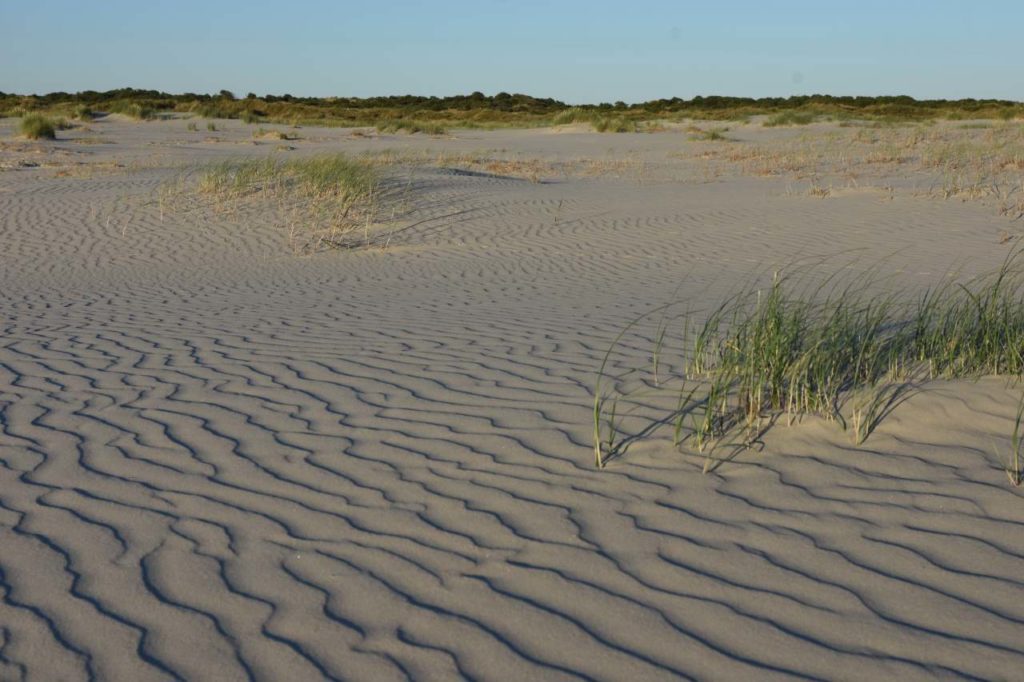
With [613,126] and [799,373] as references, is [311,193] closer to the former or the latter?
[799,373]

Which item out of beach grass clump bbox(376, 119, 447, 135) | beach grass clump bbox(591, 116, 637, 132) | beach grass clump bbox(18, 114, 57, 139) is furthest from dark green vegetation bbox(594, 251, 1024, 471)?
beach grass clump bbox(376, 119, 447, 135)

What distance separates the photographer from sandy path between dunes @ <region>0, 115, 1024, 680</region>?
2.66 metres

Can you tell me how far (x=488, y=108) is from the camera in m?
65.2

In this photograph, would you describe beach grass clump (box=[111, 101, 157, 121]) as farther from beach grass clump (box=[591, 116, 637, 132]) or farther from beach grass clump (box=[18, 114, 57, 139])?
beach grass clump (box=[591, 116, 637, 132])

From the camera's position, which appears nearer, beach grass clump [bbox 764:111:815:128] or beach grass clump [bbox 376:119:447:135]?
beach grass clump [bbox 376:119:447:135]

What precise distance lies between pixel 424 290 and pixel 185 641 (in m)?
6.80

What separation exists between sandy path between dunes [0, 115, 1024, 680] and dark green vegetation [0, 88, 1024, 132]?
33.4 meters

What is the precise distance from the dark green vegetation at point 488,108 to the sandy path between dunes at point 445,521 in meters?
33.4

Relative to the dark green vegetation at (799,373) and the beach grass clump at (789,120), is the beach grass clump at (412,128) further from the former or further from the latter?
the dark green vegetation at (799,373)

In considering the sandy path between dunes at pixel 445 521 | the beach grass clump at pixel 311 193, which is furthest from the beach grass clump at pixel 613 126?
the sandy path between dunes at pixel 445 521

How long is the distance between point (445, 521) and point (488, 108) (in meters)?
63.7

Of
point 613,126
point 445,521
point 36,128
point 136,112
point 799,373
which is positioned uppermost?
point 136,112

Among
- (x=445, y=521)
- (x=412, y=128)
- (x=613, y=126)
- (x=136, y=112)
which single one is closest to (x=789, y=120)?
(x=613, y=126)

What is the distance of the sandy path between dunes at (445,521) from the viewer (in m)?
2.66
